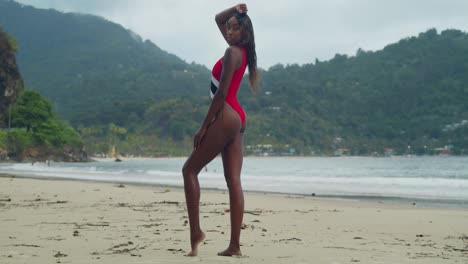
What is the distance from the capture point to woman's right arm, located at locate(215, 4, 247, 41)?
4.05m

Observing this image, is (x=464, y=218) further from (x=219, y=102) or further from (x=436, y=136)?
(x=436, y=136)

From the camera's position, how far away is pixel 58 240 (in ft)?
15.4

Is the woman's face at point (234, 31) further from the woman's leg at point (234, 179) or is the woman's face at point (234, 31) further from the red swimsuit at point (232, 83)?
the woman's leg at point (234, 179)

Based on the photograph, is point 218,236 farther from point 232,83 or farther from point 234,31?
point 234,31

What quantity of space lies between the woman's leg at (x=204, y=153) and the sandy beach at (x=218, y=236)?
197mm

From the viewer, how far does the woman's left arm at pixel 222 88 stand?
3881 mm

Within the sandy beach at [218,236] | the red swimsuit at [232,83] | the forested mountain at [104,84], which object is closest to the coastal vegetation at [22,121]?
the sandy beach at [218,236]

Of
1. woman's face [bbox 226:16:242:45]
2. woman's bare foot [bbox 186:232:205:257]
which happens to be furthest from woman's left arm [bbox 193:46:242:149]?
woman's bare foot [bbox 186:232:205:257]

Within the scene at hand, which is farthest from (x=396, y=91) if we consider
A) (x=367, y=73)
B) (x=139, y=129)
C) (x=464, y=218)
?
(x=464, y=218)

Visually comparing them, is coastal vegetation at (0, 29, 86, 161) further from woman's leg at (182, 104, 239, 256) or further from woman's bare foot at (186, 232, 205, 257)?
woman's bare foot at (186, 232, 205, 257)

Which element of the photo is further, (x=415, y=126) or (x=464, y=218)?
(x=415, y=126)

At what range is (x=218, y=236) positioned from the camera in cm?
522

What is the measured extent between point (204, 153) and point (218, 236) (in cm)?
152

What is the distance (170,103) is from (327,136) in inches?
1533
